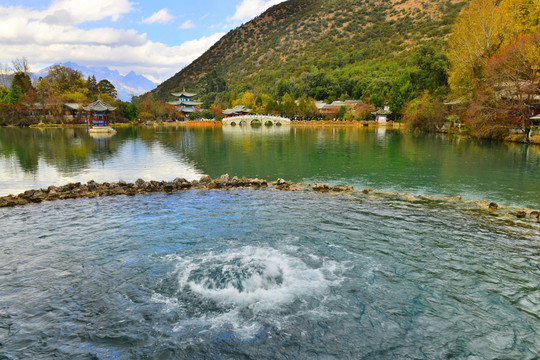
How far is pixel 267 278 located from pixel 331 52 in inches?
5764

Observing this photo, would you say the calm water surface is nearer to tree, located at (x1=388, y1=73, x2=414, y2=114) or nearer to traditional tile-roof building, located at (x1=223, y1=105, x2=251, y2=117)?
tree, located at (x1=388, y1=73, x2=414, y2=114)

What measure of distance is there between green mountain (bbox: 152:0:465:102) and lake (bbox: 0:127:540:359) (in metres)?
56.3

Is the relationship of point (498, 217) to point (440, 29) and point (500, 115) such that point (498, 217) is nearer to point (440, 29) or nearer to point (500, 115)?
point (500, 115)

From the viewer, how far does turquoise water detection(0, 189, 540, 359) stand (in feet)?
17.3

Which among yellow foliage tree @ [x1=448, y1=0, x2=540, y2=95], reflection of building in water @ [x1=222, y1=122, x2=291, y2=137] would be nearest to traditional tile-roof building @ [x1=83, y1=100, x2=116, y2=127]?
reflection of building in water @ [x1=222, y1=122, x2=291, y2=137]

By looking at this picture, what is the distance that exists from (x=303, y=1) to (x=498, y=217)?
21255 cm

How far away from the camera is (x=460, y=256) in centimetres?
820

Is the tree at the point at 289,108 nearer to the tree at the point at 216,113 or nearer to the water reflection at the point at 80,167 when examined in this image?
the tree at the point at 216,113

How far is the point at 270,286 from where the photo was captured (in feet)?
22.3

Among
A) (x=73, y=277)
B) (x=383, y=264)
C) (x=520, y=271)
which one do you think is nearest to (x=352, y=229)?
(x=383, y=264)

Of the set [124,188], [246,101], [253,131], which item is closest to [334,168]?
[124,188]

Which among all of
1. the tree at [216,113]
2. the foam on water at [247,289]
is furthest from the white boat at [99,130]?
the foam on water at [247,289]

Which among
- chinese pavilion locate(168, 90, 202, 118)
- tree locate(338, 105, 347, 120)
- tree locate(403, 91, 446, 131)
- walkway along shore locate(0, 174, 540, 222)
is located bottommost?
walkway along shore locate(0, 174, 540, 222)

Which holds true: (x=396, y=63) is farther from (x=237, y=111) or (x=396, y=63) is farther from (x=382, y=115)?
(x=237, y=111)
